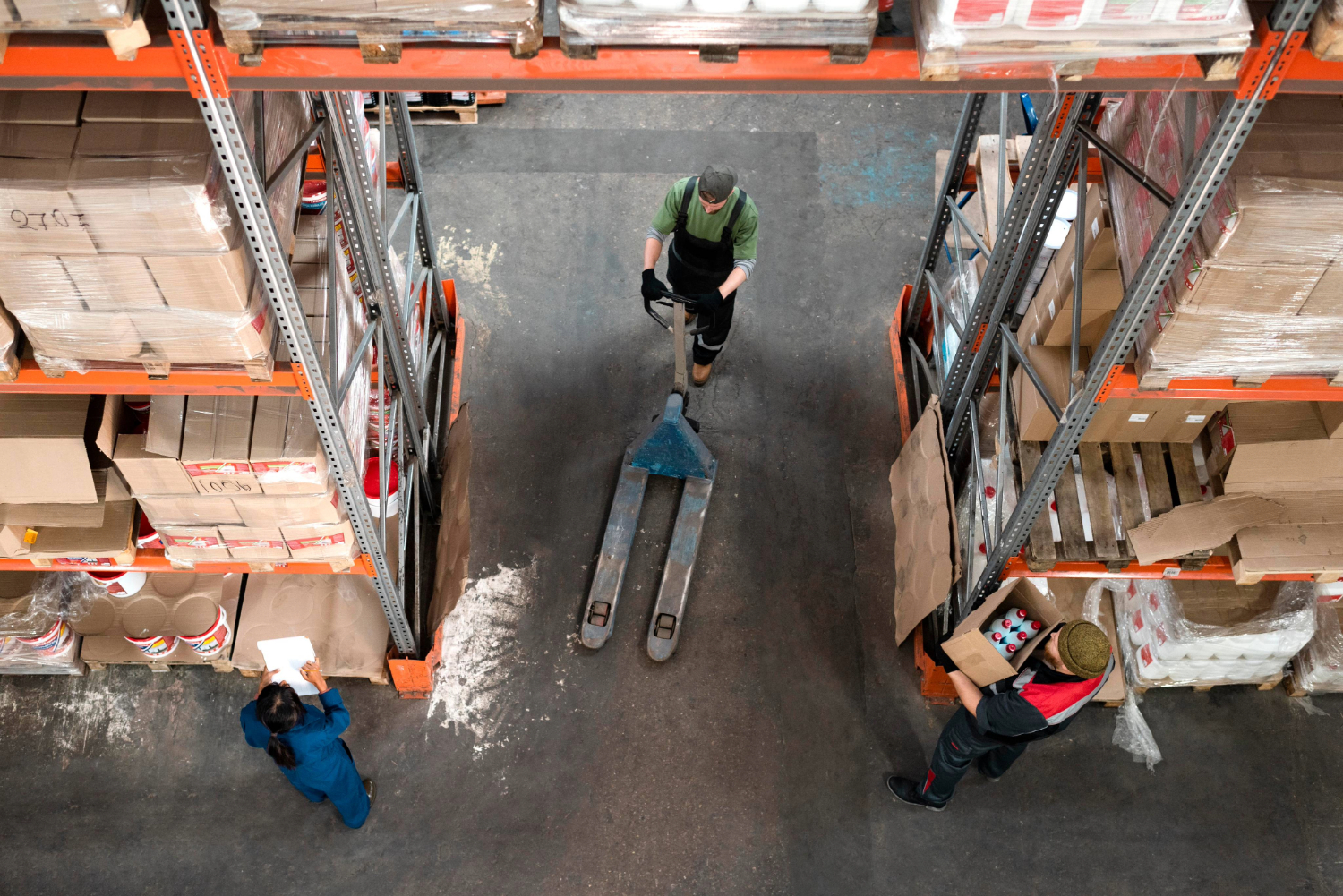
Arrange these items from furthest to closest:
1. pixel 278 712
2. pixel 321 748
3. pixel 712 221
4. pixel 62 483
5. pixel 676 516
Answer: pixel 676 516 → pixel 712 221 → pixel 321 748 → pixel 278 712 → pixel 62 483

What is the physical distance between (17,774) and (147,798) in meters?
0.79

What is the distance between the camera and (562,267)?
801cm

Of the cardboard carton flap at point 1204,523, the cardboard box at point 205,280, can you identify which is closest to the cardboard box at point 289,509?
the cardboard box at point 205,280

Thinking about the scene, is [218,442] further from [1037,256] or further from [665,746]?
[1037,256]

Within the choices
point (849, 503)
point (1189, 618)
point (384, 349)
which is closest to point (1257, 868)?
point (1189, 618)

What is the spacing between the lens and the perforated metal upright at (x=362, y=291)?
3.25 metres

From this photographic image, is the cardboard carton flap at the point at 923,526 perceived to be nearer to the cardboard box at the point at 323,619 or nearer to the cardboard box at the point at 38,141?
the cardboard box at the point at 323,619

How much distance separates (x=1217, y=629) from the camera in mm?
5746

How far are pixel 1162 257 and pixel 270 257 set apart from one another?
129 inches

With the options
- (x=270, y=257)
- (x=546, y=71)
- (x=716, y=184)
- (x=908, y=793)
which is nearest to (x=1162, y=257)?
(x=546, y=71)

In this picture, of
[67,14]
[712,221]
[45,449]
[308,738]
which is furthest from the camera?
[712,221]

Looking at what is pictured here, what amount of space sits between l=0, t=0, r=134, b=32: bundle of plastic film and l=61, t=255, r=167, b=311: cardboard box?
0.83 meters

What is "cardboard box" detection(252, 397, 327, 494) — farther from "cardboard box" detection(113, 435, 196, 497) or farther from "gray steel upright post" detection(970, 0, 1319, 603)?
"gray steel upright post" detection(970, 0, 1319, 603)

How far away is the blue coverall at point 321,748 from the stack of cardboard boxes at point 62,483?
3.59 feet
